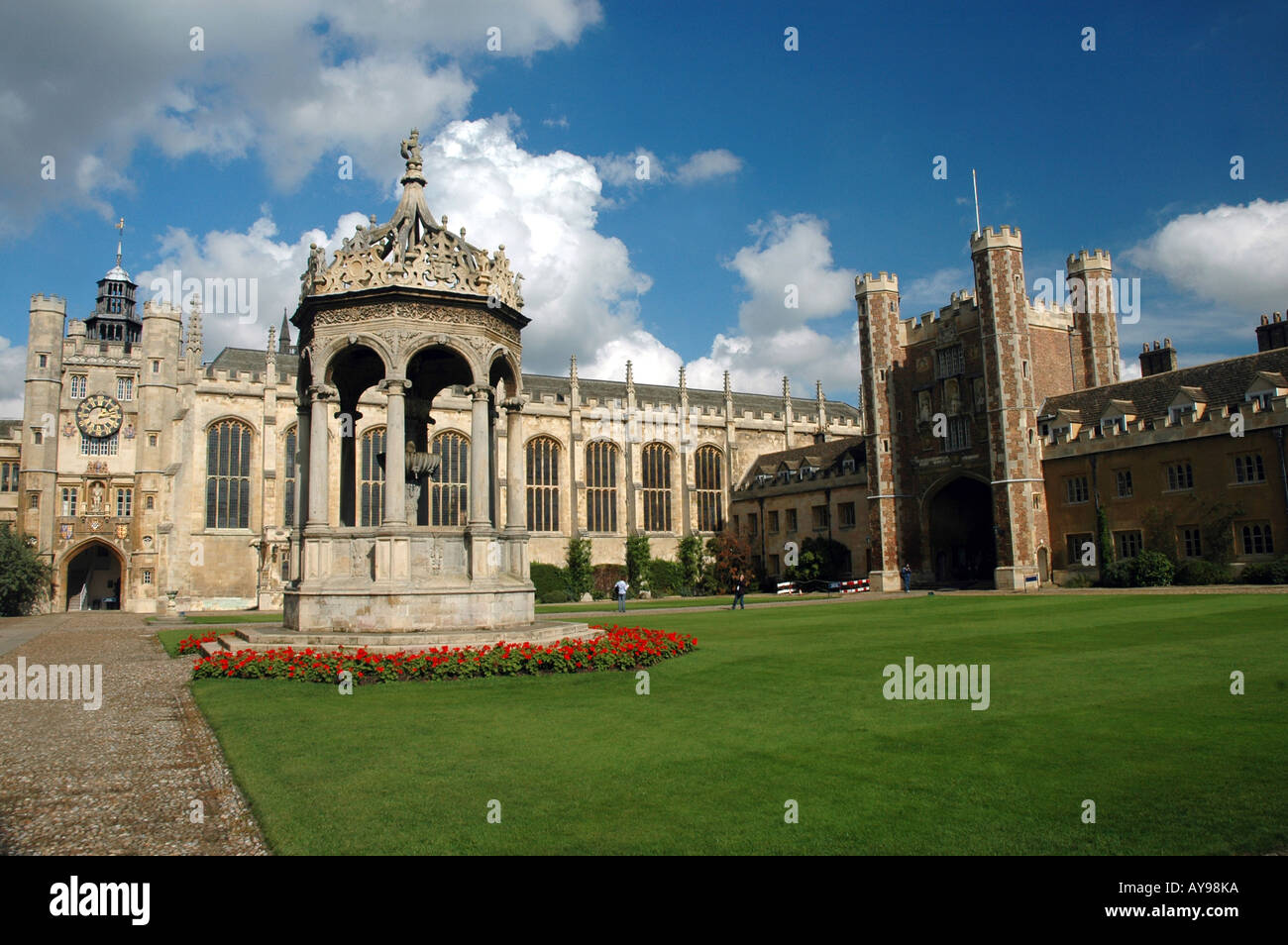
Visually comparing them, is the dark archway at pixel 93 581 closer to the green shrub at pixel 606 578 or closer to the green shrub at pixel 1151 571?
the green shrub at pixel 606 578

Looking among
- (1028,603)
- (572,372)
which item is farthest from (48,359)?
(1028,603)

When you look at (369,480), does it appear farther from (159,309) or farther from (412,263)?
(412,263)

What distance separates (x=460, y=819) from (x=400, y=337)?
13.0 meters

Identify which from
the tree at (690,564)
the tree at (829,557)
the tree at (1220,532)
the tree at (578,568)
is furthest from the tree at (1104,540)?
the tree at (578,568)

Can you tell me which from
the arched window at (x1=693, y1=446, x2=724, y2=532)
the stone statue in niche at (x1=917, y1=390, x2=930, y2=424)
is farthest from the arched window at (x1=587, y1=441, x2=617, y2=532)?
the stone statue in niche at (x1=917, y1=390, x2=930, y2=424)

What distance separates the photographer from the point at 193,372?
46656 millimetres

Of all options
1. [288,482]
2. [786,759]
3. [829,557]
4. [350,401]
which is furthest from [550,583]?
[786,759]

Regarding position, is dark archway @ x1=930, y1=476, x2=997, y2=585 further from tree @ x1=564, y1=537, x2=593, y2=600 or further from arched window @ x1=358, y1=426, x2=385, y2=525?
arched window @ x1=358, y1=426, x2=385, y2=525

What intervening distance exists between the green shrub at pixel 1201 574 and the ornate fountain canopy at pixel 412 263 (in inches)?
1092

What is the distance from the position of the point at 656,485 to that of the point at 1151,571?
1265 inches

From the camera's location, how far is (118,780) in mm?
7602

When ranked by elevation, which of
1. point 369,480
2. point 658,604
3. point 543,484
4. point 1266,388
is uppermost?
point 1266,388

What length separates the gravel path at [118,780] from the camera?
19.3 ft
